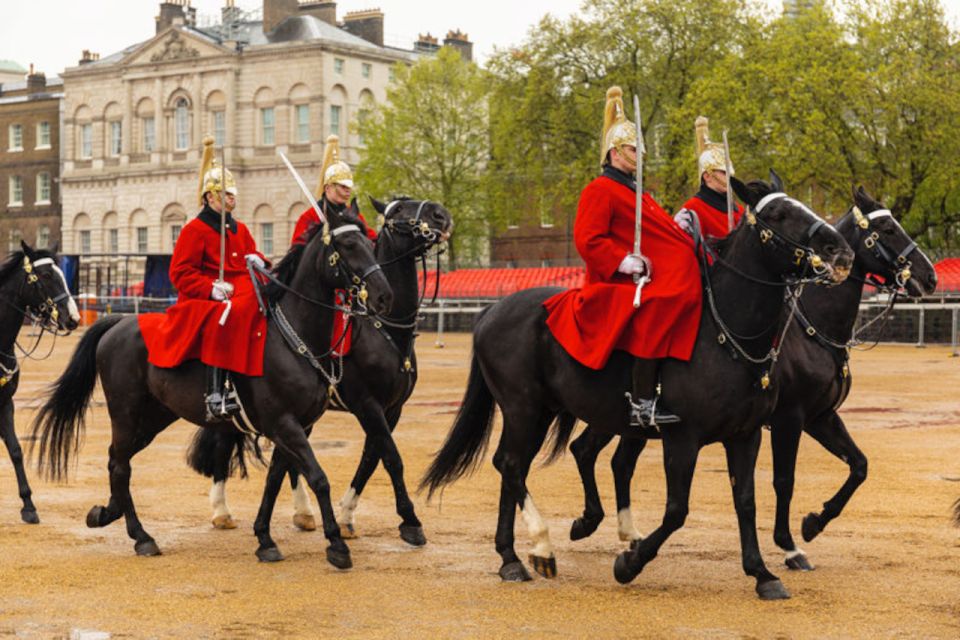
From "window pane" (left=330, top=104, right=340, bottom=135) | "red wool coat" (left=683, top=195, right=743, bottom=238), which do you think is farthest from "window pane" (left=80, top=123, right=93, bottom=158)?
"red wool coat" (left=683, top=195, right=743, bottom=238)

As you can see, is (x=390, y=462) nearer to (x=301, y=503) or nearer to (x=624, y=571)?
(x=301, y=503)

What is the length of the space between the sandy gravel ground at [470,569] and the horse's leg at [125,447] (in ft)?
0.68

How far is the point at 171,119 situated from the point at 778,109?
47.8 metres

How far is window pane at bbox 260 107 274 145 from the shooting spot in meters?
84.1

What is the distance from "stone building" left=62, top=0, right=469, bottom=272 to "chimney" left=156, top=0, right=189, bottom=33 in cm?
8

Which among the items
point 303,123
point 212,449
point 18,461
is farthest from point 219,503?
point 303,123

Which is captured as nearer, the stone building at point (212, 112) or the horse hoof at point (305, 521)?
the horse hoof at point (305, 521)

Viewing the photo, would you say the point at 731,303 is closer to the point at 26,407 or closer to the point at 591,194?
the point at 591,194

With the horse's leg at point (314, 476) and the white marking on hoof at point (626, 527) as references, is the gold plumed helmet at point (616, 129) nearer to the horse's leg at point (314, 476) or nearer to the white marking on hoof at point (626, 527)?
the white marking on hoof at point (626, 527)

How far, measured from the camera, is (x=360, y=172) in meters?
69.1

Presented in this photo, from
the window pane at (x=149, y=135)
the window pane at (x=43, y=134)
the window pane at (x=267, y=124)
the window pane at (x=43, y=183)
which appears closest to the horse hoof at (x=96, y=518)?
the window pane at (x=267, y=124)

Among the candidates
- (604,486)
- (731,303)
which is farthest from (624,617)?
(604,486)

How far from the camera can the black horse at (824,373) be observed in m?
10.2

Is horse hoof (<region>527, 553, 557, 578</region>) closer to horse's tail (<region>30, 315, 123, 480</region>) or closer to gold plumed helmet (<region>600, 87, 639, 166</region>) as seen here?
gold plumed helmet (<region>600, 87, 639, 166</region>)
